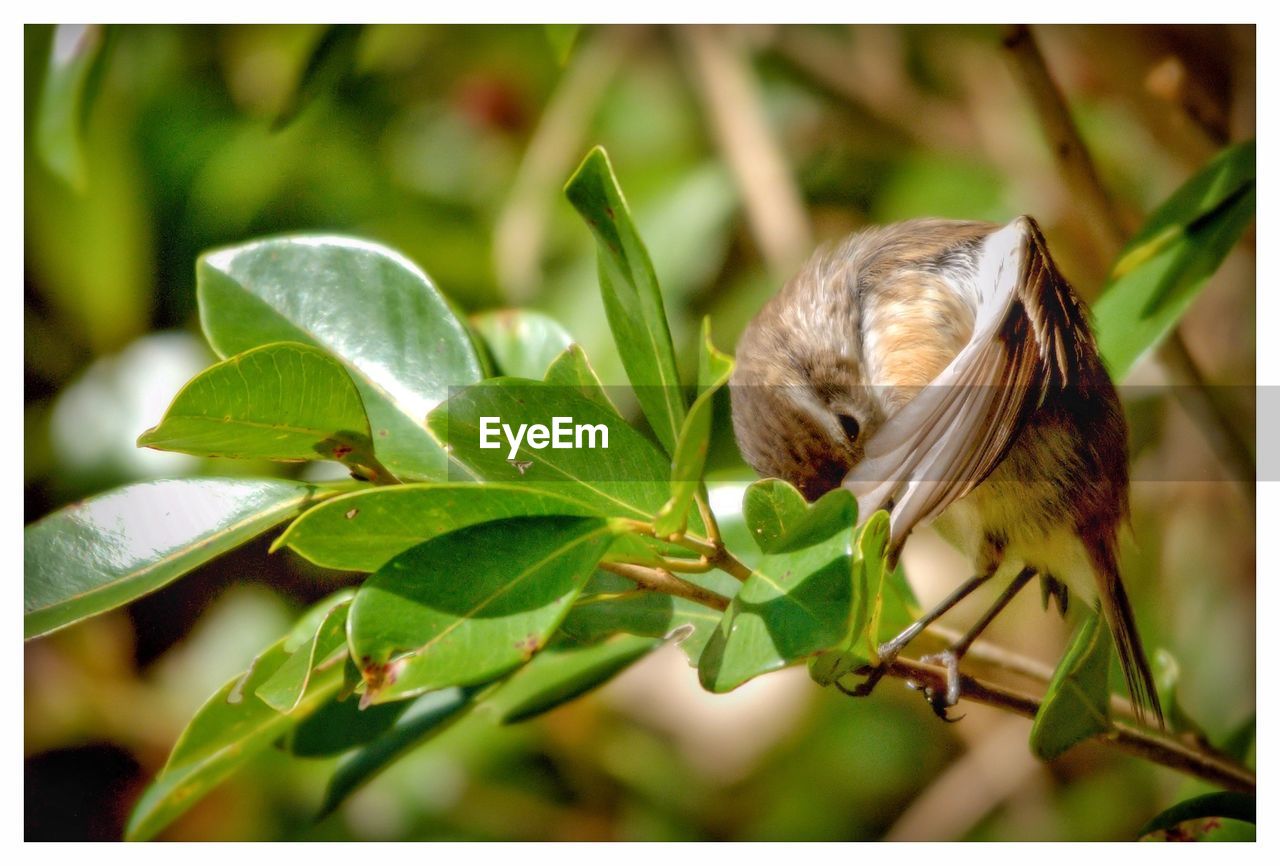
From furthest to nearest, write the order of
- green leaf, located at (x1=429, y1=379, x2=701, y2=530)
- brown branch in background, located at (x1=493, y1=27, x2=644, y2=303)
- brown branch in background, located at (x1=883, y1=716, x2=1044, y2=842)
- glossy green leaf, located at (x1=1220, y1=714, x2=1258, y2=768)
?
brown branch in background, located at (x1=493, y1=27, x2=644, y2=303) → brown branch in background, located at (x1=883, y1=716, x2=1044, y2=842) → glossy green leaf, located at (x1=1220, y1=714, x2=1258, y2=768) → green leaf, located at (x1=429, y1=379, x2=701, y2=530)

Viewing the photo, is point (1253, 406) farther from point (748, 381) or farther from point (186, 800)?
point (186, 800)

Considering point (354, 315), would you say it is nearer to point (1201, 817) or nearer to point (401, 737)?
point (401, 737)

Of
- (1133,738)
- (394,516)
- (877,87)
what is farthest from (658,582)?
(877,87)

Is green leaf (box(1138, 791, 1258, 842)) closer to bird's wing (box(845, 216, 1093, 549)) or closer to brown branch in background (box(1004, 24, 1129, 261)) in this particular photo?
bird's wing (box(845, 216, 1093, 549))

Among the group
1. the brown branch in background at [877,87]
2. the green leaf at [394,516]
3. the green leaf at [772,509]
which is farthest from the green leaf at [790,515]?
the brown branch in background at [877,87]

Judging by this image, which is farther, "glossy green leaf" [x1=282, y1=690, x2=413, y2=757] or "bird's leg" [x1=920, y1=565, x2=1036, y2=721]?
"glossy green leaf" [x1=282, y1=690, x2=413, y2=757]

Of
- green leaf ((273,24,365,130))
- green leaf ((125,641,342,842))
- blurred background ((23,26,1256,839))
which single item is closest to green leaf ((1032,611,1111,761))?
blurred background ((23,26,1256,839))
